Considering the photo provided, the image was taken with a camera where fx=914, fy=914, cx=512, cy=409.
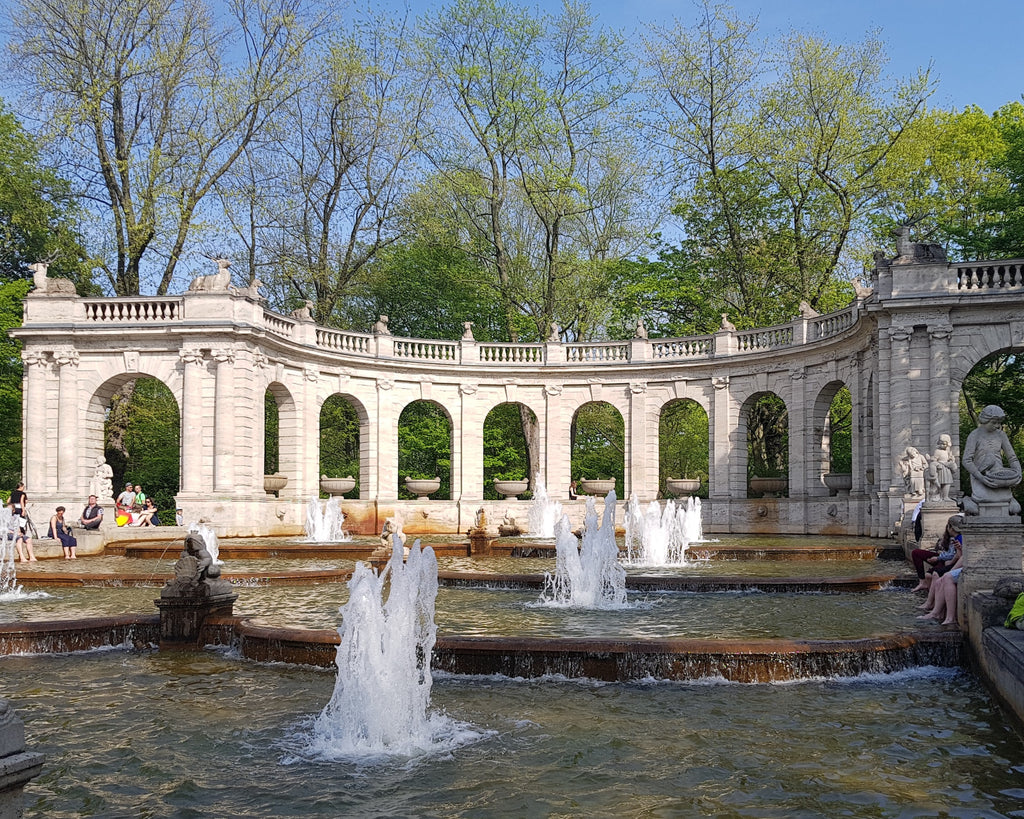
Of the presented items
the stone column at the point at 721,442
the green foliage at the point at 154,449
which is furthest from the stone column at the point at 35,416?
the stone column at the point at 721,442

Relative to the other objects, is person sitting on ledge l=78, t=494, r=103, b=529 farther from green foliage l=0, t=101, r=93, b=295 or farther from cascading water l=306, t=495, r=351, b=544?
green foliage l=0, t=101, r=93, b=295

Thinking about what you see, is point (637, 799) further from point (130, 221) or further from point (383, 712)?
point (130, 221)

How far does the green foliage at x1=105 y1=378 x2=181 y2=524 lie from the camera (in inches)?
1436

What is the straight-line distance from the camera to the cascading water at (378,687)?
7.11 m

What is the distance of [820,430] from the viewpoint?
29.9 metres

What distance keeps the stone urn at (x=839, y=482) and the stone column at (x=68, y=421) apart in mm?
22702

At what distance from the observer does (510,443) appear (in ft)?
133

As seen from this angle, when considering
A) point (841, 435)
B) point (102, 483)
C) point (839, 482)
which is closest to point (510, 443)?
point (841, 435)

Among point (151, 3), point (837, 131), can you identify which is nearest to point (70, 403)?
point (151, 3)

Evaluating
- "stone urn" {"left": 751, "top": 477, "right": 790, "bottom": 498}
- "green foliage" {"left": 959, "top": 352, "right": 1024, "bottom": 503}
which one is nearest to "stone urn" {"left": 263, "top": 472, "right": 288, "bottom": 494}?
"stone urn" {"left": 751, "top": 477, "right": 790, "bottom": 498}

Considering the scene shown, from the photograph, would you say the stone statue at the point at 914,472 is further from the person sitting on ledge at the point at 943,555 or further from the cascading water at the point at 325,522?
the cascading water at the point at 325,522

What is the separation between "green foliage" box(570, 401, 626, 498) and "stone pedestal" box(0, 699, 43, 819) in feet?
137

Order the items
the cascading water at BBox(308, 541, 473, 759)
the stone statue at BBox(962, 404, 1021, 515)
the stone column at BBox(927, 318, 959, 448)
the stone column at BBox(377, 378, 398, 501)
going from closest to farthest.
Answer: the cascading water at BBox(308, 541, 473, 759) < the stone statue at BBox(962, 404, 1021, 515) < the stone column at BBox(927, 318, 959, 448) < the stone column at BBox(377, 378, 398, 501)

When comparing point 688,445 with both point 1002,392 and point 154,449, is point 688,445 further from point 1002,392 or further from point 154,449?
point 154,449
